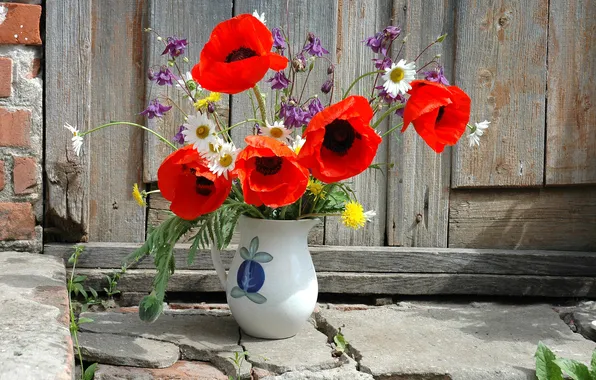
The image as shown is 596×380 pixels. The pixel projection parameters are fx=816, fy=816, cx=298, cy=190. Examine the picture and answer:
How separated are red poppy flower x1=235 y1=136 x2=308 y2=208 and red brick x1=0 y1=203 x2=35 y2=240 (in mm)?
863

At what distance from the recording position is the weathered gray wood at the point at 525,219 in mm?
2623

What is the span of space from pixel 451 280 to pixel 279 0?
3.35ft

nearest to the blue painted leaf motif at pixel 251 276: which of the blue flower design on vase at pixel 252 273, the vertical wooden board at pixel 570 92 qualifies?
the blue flower design on vase at pixel 252 273

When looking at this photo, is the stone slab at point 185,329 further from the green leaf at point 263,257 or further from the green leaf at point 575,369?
the green leaf at point 575,369

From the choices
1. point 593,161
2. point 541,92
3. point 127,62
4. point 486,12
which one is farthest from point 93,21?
point 593,161

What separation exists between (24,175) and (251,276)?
80 centimetres

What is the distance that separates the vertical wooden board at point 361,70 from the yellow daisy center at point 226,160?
79cm

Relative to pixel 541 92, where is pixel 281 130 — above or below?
below

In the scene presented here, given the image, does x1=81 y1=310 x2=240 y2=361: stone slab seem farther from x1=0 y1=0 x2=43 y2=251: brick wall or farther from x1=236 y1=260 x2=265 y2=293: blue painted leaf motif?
x1=0 y1=0 x2=43 y2=251: brick wall

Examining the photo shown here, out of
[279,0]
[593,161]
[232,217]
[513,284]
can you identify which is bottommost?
[513,284]

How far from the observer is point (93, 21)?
236 cm

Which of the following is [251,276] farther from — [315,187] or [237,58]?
[237,58]

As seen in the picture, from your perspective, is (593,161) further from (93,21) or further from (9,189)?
(9,189)

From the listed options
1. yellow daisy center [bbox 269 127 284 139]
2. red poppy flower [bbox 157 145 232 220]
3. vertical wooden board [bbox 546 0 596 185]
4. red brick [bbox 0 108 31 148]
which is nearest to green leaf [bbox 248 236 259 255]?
red poppy flower [bbox 157 145 232 220]
